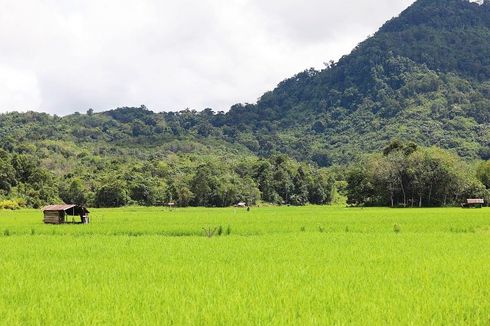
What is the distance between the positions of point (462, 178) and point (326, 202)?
3979 cm

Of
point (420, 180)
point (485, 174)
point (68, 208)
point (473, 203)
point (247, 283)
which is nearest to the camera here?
point (247, 283)

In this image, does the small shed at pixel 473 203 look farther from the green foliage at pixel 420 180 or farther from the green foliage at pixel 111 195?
the green foliage at pixel 111 195

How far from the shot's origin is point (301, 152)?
543 feet

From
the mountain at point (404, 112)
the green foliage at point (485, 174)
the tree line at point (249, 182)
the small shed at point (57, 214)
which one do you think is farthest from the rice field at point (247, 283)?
the mountain at point (404, 112)

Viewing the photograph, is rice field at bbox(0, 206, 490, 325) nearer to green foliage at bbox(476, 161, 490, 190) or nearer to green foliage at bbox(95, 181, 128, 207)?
green foliage at bbox(95, 181, 128, 207)

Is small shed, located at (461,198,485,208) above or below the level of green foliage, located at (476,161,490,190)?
below

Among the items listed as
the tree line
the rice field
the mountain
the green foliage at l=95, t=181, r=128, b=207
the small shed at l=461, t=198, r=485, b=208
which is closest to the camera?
the rice field

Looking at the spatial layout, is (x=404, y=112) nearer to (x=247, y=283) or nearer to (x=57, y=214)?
(x=57, y=214)

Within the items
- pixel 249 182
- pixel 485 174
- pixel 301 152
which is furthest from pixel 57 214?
pixel 301 152

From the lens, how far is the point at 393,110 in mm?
165500

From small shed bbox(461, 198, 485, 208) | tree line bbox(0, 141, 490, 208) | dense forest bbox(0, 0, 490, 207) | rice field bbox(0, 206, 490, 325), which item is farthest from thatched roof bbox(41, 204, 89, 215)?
small shed bbox(461, 198, 485, 208)

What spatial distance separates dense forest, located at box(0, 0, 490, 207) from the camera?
62875 millimetres

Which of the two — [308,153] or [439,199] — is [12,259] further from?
[308,153]

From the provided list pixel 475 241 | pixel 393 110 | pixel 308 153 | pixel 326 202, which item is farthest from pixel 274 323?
pixel 393 110
